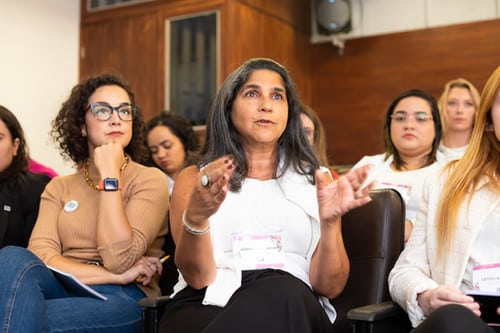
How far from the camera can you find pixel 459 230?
77.8 inches

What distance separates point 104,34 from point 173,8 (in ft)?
2.30

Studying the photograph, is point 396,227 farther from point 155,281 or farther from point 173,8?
point 173,8

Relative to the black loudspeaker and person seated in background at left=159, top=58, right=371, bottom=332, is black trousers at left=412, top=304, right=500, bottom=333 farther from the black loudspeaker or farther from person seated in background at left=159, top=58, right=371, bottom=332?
the black loudspeaker

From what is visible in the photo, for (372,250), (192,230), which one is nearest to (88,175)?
(192,230)

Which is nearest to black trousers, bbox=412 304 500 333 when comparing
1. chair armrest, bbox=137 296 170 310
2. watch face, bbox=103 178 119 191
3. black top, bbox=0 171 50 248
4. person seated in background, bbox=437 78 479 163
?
chair armrest, bbox=137 296 170 310

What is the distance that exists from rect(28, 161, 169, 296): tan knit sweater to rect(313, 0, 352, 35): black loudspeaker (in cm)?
385

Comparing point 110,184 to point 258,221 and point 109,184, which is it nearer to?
point 109,184

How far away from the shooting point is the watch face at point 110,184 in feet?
8.42

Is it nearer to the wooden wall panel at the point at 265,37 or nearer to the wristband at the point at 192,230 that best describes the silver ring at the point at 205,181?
the wristband at the point at 192,230

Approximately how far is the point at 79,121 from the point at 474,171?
158 centimetres

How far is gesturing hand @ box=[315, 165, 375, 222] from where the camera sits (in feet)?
5.92

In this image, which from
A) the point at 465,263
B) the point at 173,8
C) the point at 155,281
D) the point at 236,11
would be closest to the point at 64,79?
the point at 173,8

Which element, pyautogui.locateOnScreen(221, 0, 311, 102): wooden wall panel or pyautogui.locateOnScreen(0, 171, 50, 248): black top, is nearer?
pyautogui.locateOnScreen(0, 171, 50, 248): black top

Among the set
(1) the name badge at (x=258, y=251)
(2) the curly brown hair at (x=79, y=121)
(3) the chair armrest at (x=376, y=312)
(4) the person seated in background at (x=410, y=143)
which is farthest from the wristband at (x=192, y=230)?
(4) the person seated in background at (x=410, y=143)
